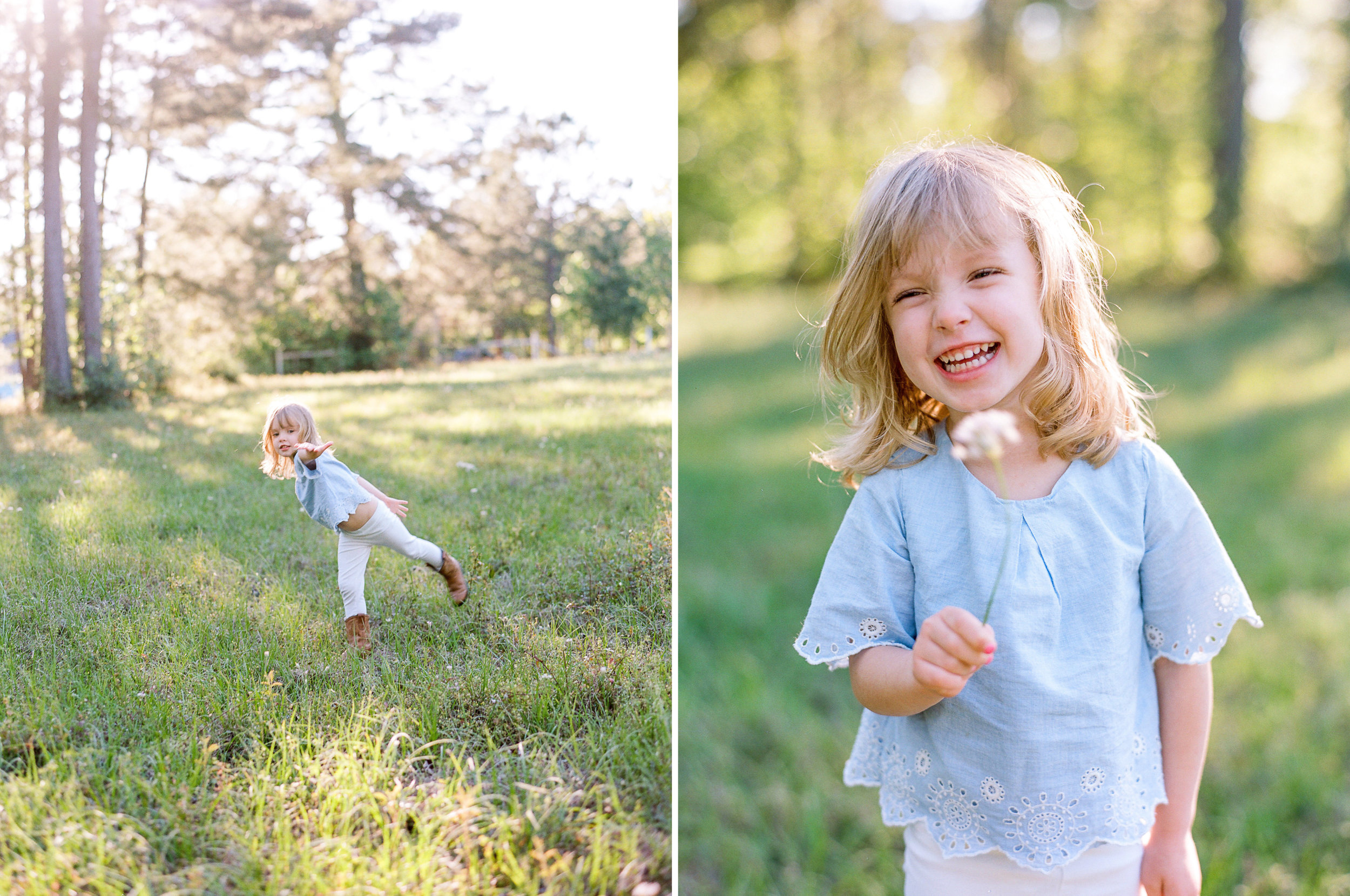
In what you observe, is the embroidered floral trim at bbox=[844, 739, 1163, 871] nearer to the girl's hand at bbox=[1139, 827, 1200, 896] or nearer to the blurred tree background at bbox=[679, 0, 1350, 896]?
the girl's hand at bbox=[1139, 827, 1200, 896]

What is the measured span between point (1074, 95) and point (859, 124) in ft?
7.75

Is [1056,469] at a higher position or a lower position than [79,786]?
higher

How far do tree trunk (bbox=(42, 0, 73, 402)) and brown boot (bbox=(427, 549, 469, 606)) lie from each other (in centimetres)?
74

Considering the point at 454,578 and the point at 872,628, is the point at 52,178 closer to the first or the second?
the point at 454,578

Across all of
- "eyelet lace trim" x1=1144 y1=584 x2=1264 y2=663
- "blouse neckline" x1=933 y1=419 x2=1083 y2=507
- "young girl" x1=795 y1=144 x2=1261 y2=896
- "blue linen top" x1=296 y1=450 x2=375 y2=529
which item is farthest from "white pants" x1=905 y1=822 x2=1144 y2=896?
"blue linen top" x1=296 y1=450 x2=375 y2=529

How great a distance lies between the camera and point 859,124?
11.4m

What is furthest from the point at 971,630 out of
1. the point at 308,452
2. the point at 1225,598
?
the point at 308,452

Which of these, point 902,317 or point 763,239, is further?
point 763,239

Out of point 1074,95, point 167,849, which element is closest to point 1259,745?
point 167,849

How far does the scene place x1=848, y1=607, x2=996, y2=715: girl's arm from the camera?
119 cm

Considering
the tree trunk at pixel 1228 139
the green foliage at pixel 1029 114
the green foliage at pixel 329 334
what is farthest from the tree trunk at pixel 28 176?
the tree trunk at pixel 1228 139

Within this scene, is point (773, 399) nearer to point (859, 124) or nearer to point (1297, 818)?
point (1297, 818)

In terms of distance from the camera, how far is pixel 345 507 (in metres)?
1.58

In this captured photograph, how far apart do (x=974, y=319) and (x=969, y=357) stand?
0.05 metres
